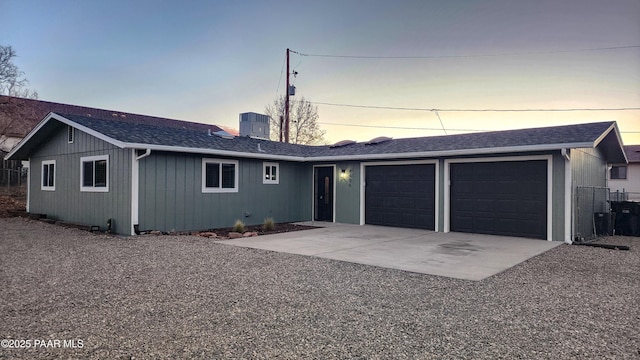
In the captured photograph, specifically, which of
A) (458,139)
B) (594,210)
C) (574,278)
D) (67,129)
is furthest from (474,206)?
(67,129)

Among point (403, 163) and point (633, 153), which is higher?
point (633, 153)

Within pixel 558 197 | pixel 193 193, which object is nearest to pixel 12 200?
pixel 193 193

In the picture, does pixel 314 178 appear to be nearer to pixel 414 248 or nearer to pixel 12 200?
pixel 414 248

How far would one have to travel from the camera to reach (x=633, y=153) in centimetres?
2581

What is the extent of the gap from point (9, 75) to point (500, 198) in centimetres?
2513

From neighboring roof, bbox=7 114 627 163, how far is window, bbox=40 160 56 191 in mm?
959

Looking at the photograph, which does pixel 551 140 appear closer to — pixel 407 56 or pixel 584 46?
pixel 584 46

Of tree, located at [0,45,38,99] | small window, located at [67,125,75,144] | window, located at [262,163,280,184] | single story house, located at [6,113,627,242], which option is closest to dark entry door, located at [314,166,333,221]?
single story house, located at [6,113,627,242]

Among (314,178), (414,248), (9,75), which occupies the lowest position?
(414,248)

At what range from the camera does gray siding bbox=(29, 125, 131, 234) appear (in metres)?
9.84

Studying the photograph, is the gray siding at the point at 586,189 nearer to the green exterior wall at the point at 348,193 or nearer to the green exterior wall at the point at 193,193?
the green exterior wall at the point at 193,193

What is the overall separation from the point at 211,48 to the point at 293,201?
6705 millimetres

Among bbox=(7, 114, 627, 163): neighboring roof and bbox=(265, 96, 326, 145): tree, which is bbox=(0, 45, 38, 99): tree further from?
bbox=(265, 96, 326, 145): tree

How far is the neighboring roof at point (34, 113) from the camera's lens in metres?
20.9
